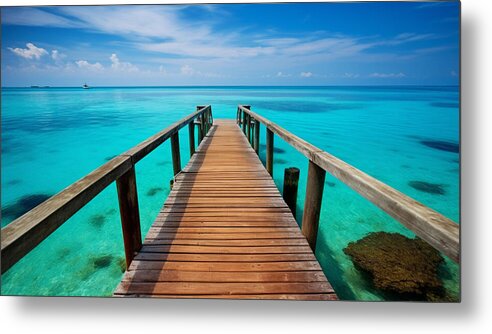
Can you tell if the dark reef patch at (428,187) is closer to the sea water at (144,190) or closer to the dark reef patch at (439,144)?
the sea water at (144,190)

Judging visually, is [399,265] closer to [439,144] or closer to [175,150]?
[175,150]

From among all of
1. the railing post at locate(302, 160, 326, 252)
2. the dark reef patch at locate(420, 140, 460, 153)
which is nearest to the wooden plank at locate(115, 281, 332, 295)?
the railing post at locate(302, 160, 326, 252)

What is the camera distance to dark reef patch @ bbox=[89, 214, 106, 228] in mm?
5430

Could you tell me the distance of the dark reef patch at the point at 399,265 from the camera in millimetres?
3396

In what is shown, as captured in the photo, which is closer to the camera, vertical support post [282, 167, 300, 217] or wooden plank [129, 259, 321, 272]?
wooden plank [129, 259, 321, 272]

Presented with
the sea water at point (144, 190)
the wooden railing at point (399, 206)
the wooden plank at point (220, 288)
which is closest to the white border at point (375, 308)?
the wooden plank at point (220, 288)

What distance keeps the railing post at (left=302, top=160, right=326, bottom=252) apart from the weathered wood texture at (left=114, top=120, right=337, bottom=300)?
106 millimetres

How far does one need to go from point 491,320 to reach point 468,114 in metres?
1.68

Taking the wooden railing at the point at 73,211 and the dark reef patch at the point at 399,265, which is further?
the dark reef patch at the point at 399,265

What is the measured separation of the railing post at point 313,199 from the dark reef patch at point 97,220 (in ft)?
15.7

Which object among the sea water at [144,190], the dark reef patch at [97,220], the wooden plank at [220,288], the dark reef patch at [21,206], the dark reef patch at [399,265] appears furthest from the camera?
the dark reef patch at [21,206]

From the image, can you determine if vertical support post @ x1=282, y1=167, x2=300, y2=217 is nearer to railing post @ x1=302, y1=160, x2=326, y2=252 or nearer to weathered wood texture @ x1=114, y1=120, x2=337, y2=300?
weathered wood texture @ x1=114, y1=120, x2=337, y2=300

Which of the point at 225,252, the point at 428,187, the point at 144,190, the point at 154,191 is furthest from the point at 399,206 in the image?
the point at 428,187

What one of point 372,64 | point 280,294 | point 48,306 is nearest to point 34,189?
point 48,306
